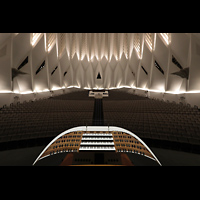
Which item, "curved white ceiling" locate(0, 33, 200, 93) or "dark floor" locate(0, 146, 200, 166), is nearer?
"dark floor" locate(0, 146, 200, 166)

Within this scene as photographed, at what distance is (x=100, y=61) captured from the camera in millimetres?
21734

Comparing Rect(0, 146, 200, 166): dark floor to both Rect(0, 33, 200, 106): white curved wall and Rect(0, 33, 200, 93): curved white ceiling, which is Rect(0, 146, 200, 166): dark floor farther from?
Rect(0, 33, 200, 93): curved white ceiling

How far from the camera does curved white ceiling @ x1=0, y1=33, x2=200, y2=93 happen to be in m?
10.2

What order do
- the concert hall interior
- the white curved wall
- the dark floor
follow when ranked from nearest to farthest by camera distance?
the dark floor < the concert hall interior < the white curved wall

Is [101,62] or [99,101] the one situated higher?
[101,62]

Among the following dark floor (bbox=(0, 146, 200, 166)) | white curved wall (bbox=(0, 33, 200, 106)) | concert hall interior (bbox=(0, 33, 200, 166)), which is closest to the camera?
dark floor (bbox=(0, 146, 200, 166))

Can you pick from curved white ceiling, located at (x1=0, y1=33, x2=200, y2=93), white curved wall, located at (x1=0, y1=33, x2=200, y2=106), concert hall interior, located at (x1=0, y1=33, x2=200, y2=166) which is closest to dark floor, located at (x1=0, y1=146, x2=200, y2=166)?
concert hall interior, located at (x1=0, y1=33, x2=200, y2=166)

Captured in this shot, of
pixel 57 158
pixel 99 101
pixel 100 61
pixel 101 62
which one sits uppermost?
pixel 100 61

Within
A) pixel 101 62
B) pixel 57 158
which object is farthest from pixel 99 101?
pixel 101 62

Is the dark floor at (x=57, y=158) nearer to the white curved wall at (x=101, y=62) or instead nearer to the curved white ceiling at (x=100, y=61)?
the white curved wall at (x=101, y=62)

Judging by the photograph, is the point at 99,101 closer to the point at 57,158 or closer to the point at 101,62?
the point at 57,158

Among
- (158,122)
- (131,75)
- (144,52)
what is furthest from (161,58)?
(158,122)

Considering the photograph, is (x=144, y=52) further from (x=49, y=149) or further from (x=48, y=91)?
(x=49, y=149)

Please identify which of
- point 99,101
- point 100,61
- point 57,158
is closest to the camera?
point 57,158
